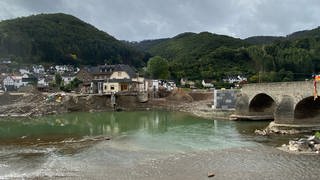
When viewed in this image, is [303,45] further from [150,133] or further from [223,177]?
[223,177]

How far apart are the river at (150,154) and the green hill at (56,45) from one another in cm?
9964

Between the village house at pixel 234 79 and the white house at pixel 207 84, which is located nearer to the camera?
the white house at pixel 207 84

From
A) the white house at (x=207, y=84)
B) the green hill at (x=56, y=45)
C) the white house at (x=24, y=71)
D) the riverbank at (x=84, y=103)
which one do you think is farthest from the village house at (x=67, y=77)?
the white house at (x=207, y=84)

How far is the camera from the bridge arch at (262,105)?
1916 inches

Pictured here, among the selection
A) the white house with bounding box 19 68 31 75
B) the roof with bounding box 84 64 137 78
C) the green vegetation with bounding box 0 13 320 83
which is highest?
the green vegetation with bounding box 0 13 320 83

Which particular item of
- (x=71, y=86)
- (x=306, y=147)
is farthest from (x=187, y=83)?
(x=306, y=147)

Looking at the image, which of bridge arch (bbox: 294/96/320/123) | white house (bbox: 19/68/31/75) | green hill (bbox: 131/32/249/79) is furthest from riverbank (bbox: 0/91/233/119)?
white house (bbox: 19/68/31/75)

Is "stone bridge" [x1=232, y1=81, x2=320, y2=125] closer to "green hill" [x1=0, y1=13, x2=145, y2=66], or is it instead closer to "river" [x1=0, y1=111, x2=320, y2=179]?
"river" [x1=0, y1=111, x2=320, y2=179]

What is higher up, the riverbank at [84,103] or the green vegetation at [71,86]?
the green vegetation at [71,86]

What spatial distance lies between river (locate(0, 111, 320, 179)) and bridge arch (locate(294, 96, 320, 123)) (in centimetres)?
452

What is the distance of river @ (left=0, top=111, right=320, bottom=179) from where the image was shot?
22.5 m

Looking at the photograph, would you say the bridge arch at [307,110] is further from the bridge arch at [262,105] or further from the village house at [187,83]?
the village house at [187,83]

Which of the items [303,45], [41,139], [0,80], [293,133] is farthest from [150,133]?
[303,45]

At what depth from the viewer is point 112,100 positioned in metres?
71.2
